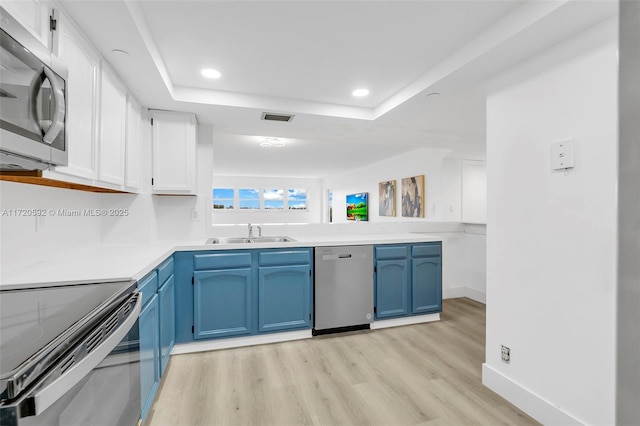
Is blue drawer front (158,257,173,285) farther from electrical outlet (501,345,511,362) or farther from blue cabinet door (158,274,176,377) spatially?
electrical outlet (501,345,511,362)

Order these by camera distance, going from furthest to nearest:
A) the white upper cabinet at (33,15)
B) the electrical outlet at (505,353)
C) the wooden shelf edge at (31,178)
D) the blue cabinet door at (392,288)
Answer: the blue cabinet door at (392,288), the electrical outlet at (505,353), the wooden shelf edge at (31,178), the white upper cabinet at (33,15)

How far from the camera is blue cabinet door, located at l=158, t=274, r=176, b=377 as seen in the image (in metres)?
1.96

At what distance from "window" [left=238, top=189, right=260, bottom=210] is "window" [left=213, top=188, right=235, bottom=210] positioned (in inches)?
10.5

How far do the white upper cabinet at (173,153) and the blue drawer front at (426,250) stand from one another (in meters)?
2.29

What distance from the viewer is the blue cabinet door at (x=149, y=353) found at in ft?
4.96

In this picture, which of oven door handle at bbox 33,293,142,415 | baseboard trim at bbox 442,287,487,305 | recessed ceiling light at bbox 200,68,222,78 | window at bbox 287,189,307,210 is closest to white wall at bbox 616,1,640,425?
oven door handle at bbox 33,293,142,415

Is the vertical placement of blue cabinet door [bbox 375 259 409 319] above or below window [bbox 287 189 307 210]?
below

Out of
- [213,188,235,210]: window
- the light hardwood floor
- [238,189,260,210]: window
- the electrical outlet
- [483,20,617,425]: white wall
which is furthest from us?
[238,189,260,210]: window

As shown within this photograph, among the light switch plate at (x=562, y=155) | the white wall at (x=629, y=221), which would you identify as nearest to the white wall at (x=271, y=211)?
the light switch plate at (x=562, y=155)

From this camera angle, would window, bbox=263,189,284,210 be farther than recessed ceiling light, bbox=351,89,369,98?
Yes

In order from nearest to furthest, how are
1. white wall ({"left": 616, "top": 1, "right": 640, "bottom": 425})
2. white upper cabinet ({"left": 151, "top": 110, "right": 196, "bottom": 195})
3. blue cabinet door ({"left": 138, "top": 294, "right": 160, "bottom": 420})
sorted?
white wall ({"left": 616, "top": 1, "right": 640, "bottom": 425}), blue cabinet door ({"left": 138, "top": 294, "right": 160, "bottom": 420}), white upper cabinet ({"left": 151, "top": 110, "right": 196, "bottom": 195})

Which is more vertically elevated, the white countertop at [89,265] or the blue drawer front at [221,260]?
the white countertop at [89,265]

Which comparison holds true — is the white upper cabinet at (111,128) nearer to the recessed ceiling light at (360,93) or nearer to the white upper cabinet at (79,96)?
the white upper cabinet at (79,96)

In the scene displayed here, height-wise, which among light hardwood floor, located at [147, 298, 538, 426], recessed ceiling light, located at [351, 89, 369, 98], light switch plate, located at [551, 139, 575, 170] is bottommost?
light hardwood floor, located at [147, 298, 538, 426]
